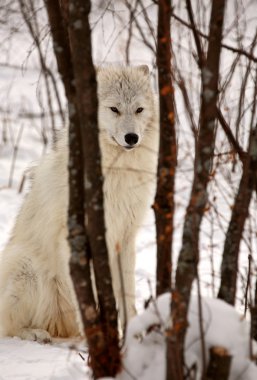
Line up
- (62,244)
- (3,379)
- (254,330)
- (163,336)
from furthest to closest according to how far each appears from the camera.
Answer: (62,244) < (3,379) < (254,330) < (163,336)

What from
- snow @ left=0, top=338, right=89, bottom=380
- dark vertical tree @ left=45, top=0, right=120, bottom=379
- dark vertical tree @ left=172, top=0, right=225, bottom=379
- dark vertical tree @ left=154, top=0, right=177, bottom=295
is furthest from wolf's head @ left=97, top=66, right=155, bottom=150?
dark vertical tree @ left=172, top=0, right=225, bottom=379

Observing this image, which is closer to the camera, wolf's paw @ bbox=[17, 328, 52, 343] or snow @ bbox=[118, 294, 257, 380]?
snow @ bbox=[118, 294, 257, 380]

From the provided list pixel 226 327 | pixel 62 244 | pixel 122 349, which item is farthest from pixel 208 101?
pixel 62 244

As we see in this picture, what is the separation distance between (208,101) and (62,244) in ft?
8.88

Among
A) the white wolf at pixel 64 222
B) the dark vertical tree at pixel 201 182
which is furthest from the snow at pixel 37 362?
the dark vertical tree at pixel 201 182

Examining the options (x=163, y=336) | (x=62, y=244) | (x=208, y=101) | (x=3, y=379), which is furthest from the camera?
(x=62, y=244)

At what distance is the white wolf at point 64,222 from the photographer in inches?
193

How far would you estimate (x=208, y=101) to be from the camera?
7.75 feet

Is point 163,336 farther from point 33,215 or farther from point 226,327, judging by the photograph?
point 33,215

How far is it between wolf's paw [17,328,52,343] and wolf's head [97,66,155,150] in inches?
61.3

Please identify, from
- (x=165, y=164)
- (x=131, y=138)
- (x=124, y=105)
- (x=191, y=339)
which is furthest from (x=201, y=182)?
(x=124, y=105)

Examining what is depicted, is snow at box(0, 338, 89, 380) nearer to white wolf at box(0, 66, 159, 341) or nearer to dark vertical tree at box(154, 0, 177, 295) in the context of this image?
white wolf at box(0, 66, 159, 341)

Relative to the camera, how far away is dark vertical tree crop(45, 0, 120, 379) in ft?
7.85

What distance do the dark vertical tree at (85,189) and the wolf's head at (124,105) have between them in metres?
2.28
